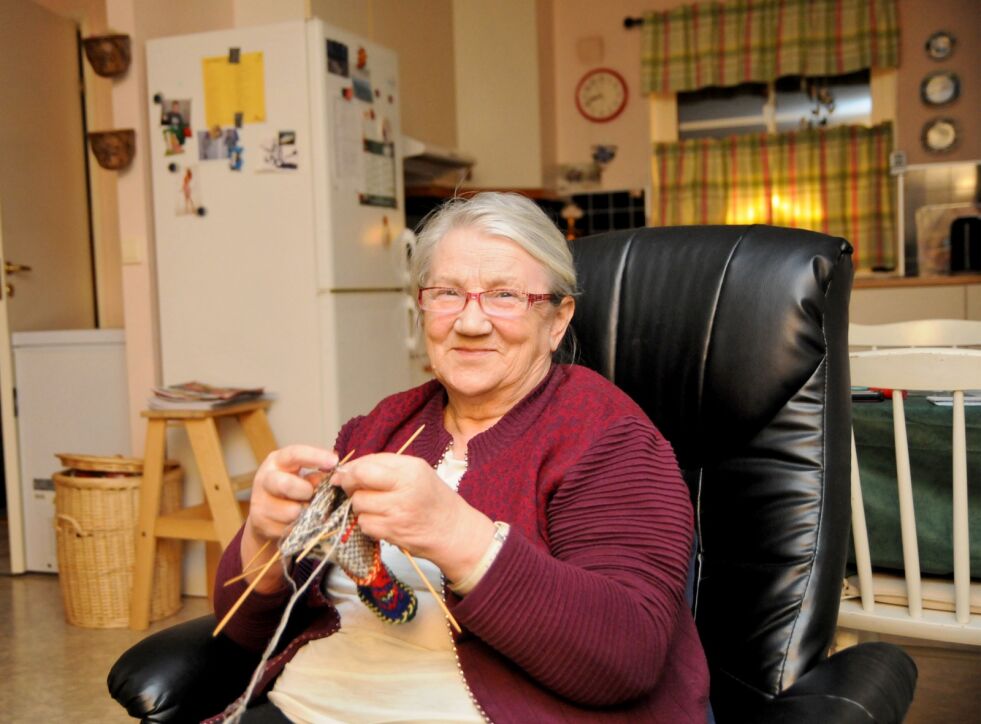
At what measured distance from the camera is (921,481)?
1812mm

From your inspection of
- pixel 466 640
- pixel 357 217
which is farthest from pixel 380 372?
pixel 466 640

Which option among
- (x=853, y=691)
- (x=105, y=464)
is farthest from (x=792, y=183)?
(x=853, y=691)

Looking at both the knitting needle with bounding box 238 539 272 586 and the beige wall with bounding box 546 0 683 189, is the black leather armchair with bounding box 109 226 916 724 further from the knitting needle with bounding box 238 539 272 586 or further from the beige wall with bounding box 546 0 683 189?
the beige wall with bounding box 546 0 683 189

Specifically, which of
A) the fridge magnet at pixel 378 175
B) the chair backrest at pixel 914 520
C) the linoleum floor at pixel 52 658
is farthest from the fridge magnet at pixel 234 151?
the chair backrest at pixel 914 520

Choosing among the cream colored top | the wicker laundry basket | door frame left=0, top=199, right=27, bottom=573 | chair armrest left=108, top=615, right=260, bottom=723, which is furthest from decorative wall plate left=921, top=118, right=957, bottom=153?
chair armrest left=108, top=615, right=260, bottom=723

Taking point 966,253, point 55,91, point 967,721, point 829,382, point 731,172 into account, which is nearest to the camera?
point 829,382

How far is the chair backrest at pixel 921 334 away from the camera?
2.78 meters

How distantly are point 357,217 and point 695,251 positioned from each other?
86.0 inches

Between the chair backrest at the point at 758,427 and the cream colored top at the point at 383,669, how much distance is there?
1.19ft

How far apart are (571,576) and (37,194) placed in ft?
12.1

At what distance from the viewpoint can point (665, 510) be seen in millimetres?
1127

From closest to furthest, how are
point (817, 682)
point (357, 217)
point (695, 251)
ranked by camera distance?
point (817, 682)
point (695, 251)
point (357, 217)

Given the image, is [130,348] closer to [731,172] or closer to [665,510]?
[665,510]

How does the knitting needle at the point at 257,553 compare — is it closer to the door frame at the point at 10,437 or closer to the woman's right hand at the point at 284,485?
the woman's right hand at the point at 284,485
